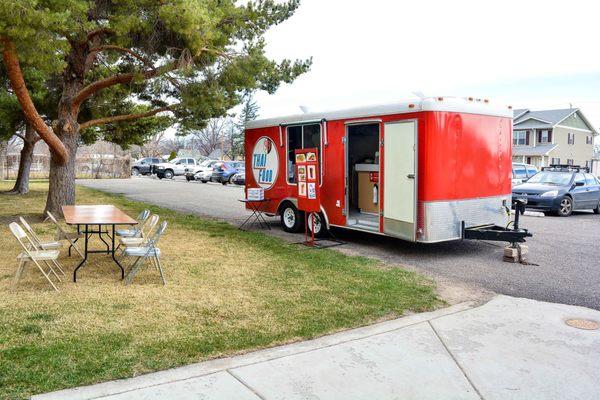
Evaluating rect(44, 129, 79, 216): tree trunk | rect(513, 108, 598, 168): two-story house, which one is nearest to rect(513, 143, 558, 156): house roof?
rect(513, 108, 598, 168): two-story house

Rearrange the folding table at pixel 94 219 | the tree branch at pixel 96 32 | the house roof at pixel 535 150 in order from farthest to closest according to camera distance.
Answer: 1. the house roof at pixel 535 150
2. the tree branch at pixel 96 32
3. the folding table at pixel 94 219

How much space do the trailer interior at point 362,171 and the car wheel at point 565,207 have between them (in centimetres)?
807

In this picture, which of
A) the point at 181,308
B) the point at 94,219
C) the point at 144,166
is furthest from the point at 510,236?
the point at 144,166

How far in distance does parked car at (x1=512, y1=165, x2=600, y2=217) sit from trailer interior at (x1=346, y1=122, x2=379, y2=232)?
761cm

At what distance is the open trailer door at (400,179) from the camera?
8484 millimetres

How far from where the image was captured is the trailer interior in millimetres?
10484

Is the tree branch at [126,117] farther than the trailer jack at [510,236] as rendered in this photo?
Yes

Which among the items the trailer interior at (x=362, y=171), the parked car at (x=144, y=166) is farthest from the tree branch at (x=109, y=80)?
the parked car at (x=144, y=166)

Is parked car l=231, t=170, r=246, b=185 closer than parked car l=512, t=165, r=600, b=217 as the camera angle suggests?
No

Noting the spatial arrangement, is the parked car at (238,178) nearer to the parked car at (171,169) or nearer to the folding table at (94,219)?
the parked car at (171,169)

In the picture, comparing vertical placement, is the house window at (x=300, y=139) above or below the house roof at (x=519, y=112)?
below

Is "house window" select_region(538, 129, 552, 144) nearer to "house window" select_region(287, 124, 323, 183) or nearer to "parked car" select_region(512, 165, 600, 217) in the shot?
"parked car" select_region(512, 165, 600, 217)

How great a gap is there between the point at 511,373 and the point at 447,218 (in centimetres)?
453

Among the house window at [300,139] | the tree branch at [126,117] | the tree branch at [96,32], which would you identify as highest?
the tree branch at [96,32]
